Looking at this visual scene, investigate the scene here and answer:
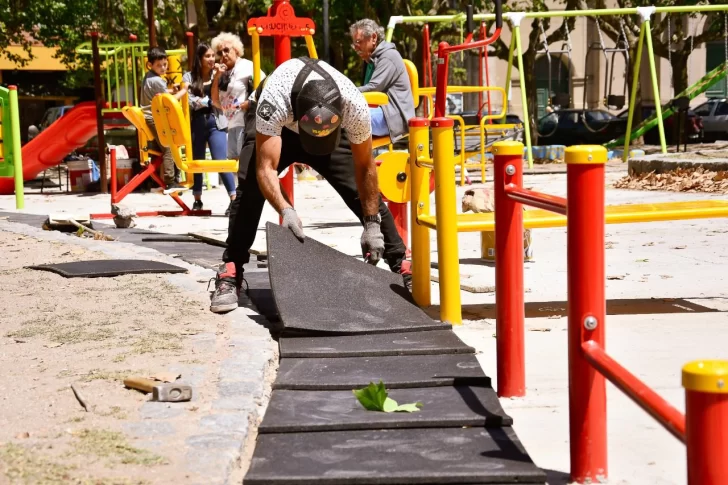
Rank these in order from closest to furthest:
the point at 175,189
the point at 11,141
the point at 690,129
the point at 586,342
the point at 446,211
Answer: the point at 586,342 → the point at 446,211 → the point at 175,189 → the point at 11,141 → the point at 690,129

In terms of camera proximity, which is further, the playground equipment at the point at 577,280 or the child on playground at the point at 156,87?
the child on playground at the point at 156,87

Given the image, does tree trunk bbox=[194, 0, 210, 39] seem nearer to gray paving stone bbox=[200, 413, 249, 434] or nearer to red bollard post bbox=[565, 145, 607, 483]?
gray paving stone bbox=[200, 413, 249, 434]

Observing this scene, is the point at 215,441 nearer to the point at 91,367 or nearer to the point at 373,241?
the point at 91,367

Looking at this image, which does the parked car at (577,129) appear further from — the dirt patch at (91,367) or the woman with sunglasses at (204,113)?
the dirt patch at (91,367)

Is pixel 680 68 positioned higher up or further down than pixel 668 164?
higher up

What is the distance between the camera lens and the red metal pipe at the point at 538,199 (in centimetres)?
374

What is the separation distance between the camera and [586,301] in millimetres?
3352

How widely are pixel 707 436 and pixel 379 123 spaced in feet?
23.9

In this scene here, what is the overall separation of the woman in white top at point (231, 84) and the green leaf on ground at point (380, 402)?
7177 millimetres

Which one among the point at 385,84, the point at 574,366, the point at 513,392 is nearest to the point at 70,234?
the point at 385,84

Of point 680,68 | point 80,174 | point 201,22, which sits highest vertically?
point 201,22

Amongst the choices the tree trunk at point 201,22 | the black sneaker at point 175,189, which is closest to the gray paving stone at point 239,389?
the black sneaker at point 175,189

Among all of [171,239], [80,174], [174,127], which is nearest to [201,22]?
[80,174]

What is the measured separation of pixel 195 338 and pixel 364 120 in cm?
158
